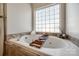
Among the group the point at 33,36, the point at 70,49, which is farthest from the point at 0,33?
the point at 70,49

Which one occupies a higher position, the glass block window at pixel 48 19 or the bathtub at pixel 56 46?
the glass block window at pixel 48 19

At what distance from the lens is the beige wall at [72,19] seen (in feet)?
4.29

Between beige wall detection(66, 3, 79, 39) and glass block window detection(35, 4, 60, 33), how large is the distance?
0.41 ft

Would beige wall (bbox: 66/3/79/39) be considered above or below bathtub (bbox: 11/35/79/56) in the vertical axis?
above

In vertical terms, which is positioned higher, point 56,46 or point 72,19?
point 72,19

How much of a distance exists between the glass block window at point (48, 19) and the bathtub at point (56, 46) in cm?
10

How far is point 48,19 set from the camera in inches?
51.2

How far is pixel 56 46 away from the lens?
1.30 metres

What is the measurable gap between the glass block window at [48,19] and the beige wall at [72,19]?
0.41 feet

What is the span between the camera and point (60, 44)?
51.0 inches

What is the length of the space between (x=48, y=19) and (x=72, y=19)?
29cm

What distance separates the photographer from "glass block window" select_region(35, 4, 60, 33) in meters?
1.30

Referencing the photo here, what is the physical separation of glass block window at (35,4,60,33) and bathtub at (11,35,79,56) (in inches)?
4.0

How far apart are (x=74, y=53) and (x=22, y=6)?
0.80 m
